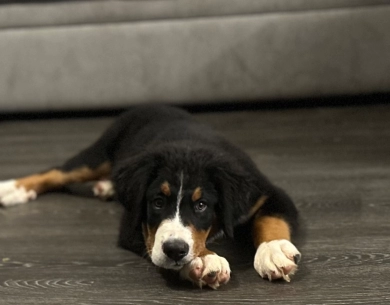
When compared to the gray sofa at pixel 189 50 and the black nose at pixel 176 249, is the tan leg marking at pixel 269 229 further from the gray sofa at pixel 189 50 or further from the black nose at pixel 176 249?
the gray sofa at pixel 189 50

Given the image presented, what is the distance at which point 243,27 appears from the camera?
4137mm

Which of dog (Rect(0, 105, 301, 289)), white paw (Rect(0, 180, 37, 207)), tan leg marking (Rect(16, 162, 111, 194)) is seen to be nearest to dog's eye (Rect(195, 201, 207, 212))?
dog (Rect(0, 105, 301, 289))

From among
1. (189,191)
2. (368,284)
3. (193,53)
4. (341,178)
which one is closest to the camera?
(368,284)

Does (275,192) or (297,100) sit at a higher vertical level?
(275,192)

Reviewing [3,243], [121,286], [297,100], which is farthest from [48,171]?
[297,100]

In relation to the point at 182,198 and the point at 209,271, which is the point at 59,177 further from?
the point at 209,271

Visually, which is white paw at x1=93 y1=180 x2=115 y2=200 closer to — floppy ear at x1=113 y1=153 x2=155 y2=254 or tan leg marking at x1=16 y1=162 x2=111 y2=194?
tan leg marking at x1=16 y1=162 x2=111 y2=194

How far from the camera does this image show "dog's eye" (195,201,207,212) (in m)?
1.85

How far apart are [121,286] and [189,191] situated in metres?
0.37

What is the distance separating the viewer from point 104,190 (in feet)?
8.66

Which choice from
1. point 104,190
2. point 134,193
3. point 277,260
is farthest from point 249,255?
point 104,190

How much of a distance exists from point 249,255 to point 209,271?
11.0 inches

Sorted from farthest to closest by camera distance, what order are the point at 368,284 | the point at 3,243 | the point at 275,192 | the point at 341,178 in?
1. the point at 341,178
2. the point at 3,243
3. the point at 275,192
4. the point at 368,284

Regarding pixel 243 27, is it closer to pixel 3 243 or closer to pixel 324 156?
pixel 324 156
